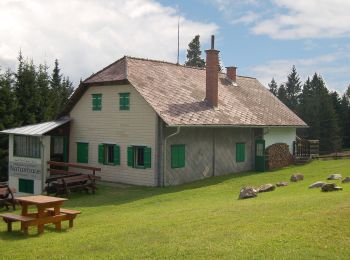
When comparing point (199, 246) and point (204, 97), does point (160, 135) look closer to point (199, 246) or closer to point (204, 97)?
point (204, 97)

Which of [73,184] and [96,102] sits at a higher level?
[96,102]

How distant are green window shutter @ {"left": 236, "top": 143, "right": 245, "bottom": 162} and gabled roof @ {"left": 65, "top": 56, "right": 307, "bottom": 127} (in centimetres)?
141

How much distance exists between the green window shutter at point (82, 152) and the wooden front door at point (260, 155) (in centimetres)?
1001

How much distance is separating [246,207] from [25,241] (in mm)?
5749

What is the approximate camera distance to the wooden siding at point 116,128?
22578 mm

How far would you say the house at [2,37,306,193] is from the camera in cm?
2253

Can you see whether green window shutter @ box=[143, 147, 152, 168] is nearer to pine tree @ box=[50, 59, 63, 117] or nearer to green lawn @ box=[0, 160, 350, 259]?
green lawn @ box=[0, 160, 350, 259]

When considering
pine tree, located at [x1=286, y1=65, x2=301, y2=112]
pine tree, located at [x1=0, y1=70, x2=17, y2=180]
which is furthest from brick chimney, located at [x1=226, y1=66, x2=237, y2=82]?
pine tree, located at [x1=286, y1=65, x2=301, y2=112]

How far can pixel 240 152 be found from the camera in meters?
27.2

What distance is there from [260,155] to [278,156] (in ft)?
7.12

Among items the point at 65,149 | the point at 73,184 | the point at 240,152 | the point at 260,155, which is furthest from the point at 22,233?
the point at 260,155

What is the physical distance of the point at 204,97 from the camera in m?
26.4

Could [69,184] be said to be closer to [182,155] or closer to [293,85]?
[182,155]

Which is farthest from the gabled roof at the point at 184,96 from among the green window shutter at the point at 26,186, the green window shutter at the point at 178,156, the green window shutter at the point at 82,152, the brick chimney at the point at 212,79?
the green window shutter at the point at 26,186
